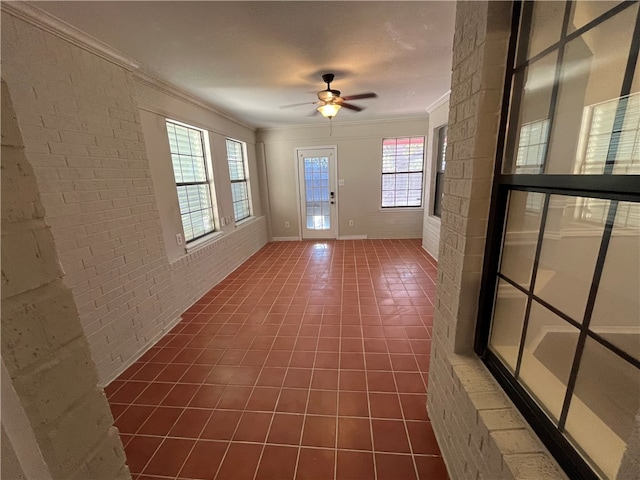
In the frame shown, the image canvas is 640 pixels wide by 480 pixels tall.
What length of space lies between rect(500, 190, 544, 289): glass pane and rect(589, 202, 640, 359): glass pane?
265mm

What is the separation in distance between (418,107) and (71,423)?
5.28 m

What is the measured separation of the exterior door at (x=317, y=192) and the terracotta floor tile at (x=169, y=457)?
4.87m

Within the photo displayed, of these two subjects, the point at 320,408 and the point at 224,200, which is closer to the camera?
the point at 320,408

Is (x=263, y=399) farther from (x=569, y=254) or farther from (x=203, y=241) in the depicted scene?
(x=203, y=241)

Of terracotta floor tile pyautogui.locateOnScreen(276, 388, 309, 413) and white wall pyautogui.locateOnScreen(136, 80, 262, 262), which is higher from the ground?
white wall pyautogui.locateOnScreen(136, 80, 262, 262)

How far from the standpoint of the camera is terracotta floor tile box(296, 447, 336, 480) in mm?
1411

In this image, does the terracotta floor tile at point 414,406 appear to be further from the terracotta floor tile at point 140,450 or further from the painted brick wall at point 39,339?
the painted brick wall at point 39,339

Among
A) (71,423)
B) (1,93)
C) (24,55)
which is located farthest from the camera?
(24,55)

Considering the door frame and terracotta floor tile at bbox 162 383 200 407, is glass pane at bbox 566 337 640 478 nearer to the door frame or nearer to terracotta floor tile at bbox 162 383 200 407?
terracotta floor tile at bbox 162 383 200 407

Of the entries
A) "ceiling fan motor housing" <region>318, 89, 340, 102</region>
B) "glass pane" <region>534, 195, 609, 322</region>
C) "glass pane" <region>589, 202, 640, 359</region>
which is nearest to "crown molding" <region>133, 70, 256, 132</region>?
"ceiling fan motor housing" <region>318, 89, 340, 102</region>

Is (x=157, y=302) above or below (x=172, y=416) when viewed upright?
above

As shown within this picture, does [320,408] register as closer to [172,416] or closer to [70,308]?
[172,416]

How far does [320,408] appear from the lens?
1803 mm

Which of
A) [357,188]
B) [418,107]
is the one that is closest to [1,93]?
[418,107]
